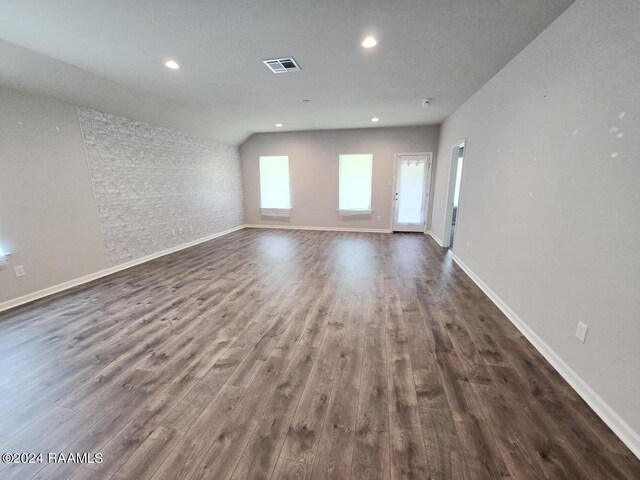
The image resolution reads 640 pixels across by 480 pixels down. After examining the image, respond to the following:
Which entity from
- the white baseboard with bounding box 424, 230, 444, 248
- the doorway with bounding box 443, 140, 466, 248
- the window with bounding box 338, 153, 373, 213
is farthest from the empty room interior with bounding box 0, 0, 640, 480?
the window with bounding box 338, 153, 373, 213

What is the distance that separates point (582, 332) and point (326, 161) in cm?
600

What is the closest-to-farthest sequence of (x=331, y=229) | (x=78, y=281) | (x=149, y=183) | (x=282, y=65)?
(x=282, y=65) → (x=78, y=281) → (x=149, y=183) → (x=331, y=229)

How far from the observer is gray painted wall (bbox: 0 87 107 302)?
284 centimetres

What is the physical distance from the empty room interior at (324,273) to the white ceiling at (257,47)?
26mm

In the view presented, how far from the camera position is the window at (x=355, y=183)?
666 centimetres

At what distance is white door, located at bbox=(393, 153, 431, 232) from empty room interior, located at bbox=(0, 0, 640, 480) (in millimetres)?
1823

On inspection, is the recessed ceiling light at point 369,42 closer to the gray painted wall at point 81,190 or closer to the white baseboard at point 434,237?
the gray painted wall at point 81,190

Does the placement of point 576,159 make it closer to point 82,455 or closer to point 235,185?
point 82,455

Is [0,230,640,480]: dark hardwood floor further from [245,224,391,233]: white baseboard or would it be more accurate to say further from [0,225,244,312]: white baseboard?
[245,224,391,233]: white baseboard

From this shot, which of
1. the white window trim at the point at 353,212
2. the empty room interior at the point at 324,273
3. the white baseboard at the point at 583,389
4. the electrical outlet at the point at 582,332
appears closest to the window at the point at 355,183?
the white window trim at the point at 353,212

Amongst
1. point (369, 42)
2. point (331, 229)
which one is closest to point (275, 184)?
point (331, 229)

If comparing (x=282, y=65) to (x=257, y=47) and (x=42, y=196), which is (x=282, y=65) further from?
(x=42, y=196)

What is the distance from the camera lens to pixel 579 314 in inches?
67.6

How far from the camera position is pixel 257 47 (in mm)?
2441
